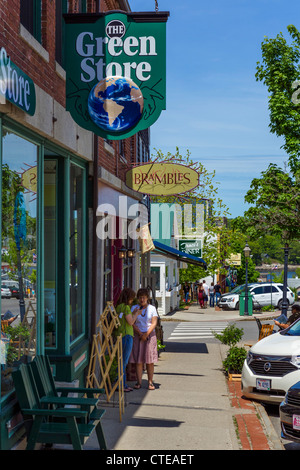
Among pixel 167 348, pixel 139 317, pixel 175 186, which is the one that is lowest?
pixel 167 348

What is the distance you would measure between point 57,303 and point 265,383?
3827 millimetres

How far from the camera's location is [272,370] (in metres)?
Answer: 10.7

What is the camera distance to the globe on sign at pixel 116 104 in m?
8.16

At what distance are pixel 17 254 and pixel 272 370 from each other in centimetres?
535

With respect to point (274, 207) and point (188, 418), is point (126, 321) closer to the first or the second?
point (188, 418)

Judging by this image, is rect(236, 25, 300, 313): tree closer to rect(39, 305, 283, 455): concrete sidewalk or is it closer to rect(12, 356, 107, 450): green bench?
rect(39, 305, 283, 455): concrete sidewalk

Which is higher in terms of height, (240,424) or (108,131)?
(108,131)

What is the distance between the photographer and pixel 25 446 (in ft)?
22.7

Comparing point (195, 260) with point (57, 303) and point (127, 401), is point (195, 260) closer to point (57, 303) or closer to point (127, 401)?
point (127, 401)

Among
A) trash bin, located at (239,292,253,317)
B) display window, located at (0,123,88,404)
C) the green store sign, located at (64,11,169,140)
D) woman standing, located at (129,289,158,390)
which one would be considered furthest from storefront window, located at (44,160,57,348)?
trash bin, located at (239,292,253,317)

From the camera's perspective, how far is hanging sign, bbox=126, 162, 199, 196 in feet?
40.0

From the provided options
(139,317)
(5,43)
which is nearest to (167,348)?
(139,317)

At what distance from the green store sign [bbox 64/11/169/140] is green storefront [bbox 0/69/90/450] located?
816 millimetres

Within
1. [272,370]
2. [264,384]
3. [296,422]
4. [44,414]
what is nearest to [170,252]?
[272,370]
